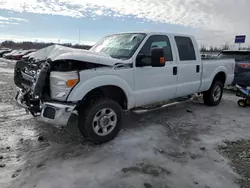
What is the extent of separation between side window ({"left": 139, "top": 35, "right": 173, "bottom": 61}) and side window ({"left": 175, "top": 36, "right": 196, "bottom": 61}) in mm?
370

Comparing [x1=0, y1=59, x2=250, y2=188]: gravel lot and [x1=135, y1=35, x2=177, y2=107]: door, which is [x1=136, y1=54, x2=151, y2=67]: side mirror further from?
[x1=0, y1=59, x2=250, y2=188]: gravel lot

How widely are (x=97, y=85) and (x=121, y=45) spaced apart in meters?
1.36

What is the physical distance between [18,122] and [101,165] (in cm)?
269

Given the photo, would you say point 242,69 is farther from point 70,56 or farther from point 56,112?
point 56,112

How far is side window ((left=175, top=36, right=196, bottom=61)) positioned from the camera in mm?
5409

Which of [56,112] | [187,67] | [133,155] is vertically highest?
[187,67]

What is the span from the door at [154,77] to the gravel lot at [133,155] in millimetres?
672

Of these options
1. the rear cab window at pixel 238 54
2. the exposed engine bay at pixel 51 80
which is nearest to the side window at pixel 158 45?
the exposed engine bay at pixel 51 80

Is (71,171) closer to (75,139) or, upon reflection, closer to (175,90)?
(75,139)

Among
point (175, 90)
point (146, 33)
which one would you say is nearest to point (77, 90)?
point (146, 33)

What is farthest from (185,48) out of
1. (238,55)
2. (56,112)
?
(238,55)

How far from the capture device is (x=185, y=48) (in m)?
5.61

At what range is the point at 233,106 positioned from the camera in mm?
6996

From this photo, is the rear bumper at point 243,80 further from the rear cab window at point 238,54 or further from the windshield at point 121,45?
the windshield at point 121,45
